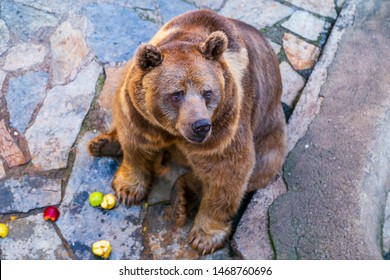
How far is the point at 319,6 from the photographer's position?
5.67 metres

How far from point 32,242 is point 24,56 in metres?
1.71

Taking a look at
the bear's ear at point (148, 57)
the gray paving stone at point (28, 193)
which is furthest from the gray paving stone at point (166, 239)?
the bear's ear at point (148, 57)

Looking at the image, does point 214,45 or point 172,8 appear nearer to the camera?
point 214,45

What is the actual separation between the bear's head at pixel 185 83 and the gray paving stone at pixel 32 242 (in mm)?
1232

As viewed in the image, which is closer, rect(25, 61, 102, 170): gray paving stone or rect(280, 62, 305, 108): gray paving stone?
rect(25, 61, 102, 170): gray paving stone

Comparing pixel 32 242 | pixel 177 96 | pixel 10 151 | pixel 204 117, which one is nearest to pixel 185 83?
pixel 177 96

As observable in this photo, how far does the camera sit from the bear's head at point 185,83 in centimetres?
317

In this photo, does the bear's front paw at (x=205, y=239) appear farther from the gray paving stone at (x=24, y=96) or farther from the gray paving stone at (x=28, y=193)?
the gray paving stone at (x=24, y=96)

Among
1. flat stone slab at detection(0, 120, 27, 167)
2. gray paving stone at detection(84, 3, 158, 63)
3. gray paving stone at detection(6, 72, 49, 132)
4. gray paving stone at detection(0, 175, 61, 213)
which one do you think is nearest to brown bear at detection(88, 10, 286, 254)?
gray paving stone at detection(0, 175, 61, 213)

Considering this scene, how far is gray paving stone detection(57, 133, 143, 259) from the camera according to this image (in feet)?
13.0

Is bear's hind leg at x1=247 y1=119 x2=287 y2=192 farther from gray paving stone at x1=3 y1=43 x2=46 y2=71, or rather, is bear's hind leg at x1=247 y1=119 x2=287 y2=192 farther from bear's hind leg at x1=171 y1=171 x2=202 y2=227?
gray paving stone at x1=3 y1=43 x2=46 y2=71

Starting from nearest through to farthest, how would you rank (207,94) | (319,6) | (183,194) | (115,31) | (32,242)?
1. (207,94)
2. (32,242)
3. (183,194)
4. (115,31)
5. (319,6)

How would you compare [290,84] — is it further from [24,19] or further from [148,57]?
[24,19]
